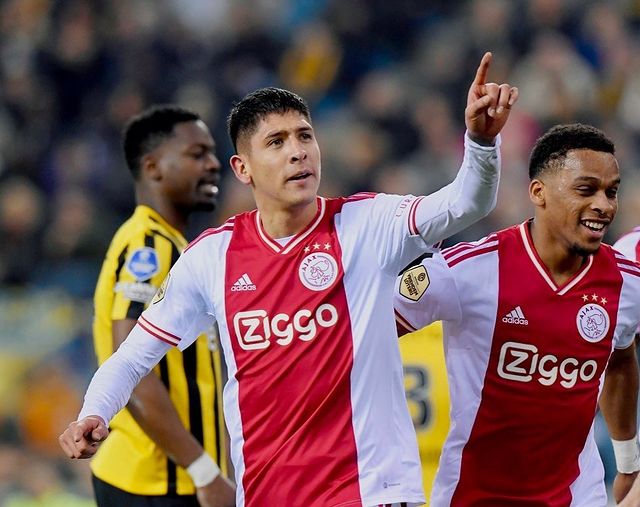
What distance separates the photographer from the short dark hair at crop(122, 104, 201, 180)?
6.35m

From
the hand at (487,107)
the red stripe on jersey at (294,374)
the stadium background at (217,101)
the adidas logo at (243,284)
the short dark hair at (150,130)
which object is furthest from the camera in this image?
the stadium background at (217,101)

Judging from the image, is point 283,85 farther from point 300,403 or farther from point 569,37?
point 300,403

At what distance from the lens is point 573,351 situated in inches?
195

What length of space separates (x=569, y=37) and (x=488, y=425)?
752 cm

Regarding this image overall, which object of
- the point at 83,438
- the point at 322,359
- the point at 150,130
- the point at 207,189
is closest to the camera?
the point at 83,438

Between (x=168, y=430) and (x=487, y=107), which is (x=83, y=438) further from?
(x=487, y=107)

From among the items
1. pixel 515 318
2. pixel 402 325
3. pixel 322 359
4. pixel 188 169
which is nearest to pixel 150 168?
pixel 188 169

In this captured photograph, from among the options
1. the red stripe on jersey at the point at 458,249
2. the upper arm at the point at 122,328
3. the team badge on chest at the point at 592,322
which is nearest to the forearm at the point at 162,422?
the upper arm at the point at 122,328

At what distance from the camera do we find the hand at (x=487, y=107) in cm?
413

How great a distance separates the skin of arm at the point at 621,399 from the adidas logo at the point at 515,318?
631 millimetres

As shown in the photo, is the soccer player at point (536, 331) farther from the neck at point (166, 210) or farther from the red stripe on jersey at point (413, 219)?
the neck at point (166, 210)

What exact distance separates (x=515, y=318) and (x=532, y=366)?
193 millimetres

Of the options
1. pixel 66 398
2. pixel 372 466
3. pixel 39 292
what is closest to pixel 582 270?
pixel 372 466

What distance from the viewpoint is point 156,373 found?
562 cm
